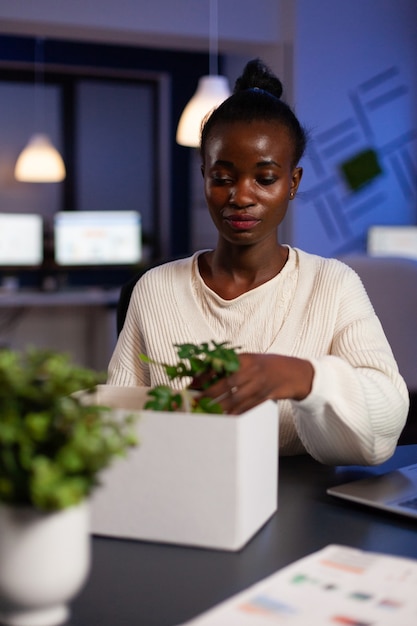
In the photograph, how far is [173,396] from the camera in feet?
3.31

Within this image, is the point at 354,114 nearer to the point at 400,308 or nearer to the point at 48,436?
the point at 400,308

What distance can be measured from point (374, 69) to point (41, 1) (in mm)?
1925

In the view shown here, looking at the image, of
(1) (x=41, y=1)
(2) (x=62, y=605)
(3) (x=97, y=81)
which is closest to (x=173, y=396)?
(2) (x=62, y=605)

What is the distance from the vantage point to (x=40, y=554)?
638 millimetres

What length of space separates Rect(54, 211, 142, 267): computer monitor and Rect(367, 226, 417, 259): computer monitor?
6.28ft

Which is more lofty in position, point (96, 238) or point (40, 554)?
point (96, 238)

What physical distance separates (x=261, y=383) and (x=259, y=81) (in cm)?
75

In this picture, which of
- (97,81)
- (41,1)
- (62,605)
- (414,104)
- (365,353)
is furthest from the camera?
(97,81)

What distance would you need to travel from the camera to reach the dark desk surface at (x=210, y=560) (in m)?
0.81

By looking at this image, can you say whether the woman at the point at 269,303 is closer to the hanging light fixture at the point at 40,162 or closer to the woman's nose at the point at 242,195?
the woman's nose at the point at 242,195

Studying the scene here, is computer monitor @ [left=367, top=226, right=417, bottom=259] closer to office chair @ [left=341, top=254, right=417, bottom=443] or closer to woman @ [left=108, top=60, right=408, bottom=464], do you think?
office chair @ [left=341, top=254, right=417, bottom=443]

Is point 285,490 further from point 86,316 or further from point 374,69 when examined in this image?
point 86,316

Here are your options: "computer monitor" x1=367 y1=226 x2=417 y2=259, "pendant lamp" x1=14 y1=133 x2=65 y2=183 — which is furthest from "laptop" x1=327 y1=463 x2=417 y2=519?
"pendant lamp" x1=14 y1=133 x2=65 y2=183

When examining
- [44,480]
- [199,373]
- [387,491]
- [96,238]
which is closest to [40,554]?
[44,480]
